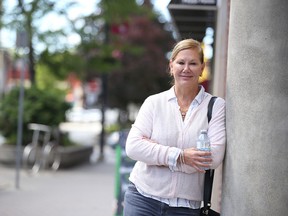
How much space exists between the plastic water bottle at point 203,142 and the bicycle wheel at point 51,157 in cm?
881

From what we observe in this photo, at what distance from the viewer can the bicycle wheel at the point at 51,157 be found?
1129 cm

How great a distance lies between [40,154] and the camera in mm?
11430

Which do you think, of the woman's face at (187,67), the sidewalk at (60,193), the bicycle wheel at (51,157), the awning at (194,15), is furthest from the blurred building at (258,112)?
the bicycle wheel at (51,157)

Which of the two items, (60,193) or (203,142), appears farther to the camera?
(60,193)

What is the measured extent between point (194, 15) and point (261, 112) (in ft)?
19.7

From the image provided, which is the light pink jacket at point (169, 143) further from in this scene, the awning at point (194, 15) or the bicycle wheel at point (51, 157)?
the bicycle wheel at point (51, 157)

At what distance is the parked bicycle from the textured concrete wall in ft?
28.6

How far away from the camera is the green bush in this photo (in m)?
12.4

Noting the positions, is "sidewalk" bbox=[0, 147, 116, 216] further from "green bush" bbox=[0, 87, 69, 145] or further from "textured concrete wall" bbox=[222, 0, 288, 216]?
"textured concrete wall" bbox=[222, 0, 288, 216]

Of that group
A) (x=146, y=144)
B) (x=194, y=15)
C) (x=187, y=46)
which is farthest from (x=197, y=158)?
(x=194, y=15)

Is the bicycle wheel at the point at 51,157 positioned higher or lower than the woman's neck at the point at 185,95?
lower

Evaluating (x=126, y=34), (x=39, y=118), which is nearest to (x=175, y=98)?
(x=39, y=118)

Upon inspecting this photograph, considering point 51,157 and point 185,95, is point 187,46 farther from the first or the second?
point 51,157

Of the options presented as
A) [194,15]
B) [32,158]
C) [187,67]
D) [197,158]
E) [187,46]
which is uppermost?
[194,15]
